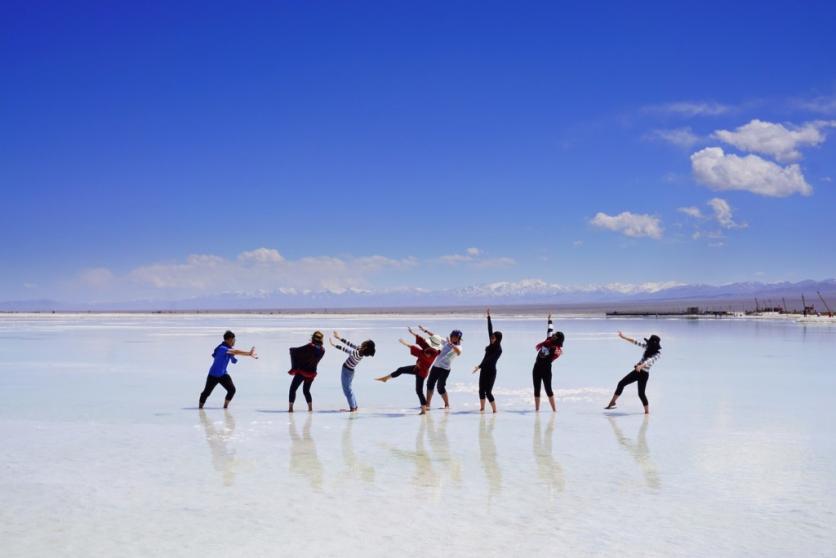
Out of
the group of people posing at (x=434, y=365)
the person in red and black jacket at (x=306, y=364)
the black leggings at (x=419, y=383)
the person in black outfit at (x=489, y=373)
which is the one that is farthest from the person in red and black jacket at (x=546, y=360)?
the person in red and black jacket at (x=306, y=364)

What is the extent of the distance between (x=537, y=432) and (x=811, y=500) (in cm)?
476

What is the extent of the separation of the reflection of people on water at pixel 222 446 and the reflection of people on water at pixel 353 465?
1.45 metres

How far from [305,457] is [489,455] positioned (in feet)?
8.36

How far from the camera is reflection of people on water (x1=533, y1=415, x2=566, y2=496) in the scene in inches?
336

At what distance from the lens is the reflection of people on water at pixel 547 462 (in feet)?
28.0

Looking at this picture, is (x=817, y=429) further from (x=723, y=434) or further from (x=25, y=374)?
(x=25, y=374)

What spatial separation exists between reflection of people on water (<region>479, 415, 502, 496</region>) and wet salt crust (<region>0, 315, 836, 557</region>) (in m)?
0.04

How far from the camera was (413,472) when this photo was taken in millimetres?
9164

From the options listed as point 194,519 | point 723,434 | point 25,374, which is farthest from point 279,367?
point 194,519

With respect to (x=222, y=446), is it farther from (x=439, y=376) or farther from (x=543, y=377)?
(x=543, y=377)

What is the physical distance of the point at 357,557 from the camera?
6121 millimetres

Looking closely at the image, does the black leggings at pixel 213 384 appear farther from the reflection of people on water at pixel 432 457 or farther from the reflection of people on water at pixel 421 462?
the reflection of people on water at pixel 421 462

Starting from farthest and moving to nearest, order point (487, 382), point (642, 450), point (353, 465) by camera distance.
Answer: point (487, 382), point (642, 450), point (353, 465)

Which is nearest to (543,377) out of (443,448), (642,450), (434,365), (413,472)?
(434,365)
